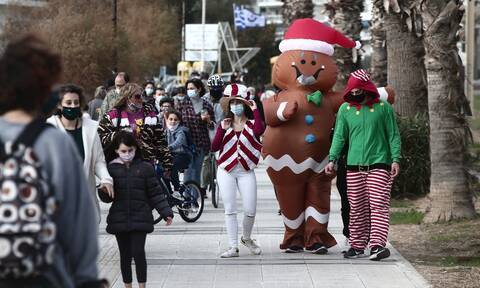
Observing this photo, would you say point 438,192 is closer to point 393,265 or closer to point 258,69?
point 393,265

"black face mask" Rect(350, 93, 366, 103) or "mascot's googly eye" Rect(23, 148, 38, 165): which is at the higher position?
"mascot's googly eye" Rect(23, 148, 38, 165)

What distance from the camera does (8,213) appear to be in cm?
442

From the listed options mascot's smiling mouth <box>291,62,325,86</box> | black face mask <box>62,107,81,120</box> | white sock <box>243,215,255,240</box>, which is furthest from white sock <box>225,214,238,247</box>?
black face mask <box>62,107,81,120</box>

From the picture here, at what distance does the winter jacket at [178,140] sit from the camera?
15992 mm

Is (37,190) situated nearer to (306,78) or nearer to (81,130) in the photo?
(81,130)

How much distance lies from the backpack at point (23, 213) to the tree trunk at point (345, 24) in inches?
675

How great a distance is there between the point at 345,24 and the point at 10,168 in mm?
17620

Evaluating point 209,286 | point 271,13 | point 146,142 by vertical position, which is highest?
point 146,142

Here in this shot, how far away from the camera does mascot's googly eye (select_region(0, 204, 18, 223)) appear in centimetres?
442

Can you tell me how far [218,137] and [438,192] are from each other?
11.4 feet

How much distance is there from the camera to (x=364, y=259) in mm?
11594

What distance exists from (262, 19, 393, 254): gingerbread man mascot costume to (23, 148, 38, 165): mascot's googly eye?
24.4 feet

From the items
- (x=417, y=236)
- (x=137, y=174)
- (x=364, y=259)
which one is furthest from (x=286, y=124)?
(x=137, y=174)

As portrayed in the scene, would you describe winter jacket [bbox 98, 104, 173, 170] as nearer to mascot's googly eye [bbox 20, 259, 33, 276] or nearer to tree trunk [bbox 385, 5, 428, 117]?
mascot's googly eye [bbox 20, 259, 33, 276]
